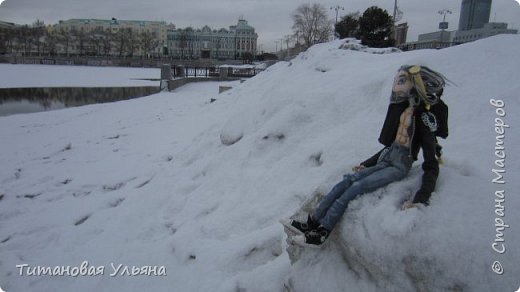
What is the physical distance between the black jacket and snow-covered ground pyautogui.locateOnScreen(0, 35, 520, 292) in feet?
0.41

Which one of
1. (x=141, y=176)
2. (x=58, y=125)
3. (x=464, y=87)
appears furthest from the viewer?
(x=58, y=125)

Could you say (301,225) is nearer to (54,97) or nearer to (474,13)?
(474,13)

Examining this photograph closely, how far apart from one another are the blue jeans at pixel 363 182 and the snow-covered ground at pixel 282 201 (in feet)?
0.29

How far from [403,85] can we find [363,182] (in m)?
0.93

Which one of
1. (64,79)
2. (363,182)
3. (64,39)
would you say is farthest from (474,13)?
(64,39)

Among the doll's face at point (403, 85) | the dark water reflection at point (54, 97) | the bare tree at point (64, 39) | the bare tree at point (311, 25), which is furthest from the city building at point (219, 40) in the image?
the doll's face at point (403, 85)

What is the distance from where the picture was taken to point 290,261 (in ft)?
12.5

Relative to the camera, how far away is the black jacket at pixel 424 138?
8.99 ft

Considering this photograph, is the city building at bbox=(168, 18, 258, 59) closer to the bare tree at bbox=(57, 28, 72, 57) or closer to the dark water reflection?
the bare tree at bbox=(57, 28, 72, 57)

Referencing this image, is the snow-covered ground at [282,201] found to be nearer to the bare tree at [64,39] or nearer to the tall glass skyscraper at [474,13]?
the tall glass skyscraper at [474,13]

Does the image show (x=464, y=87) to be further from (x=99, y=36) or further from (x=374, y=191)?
(x=99, y=36)

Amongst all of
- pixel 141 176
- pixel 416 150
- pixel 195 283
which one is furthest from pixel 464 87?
pixel 141 176

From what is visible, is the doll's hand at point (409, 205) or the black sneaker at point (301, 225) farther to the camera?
the black sneaker at point (301, 225)

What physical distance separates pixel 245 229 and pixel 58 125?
45.8 feet
